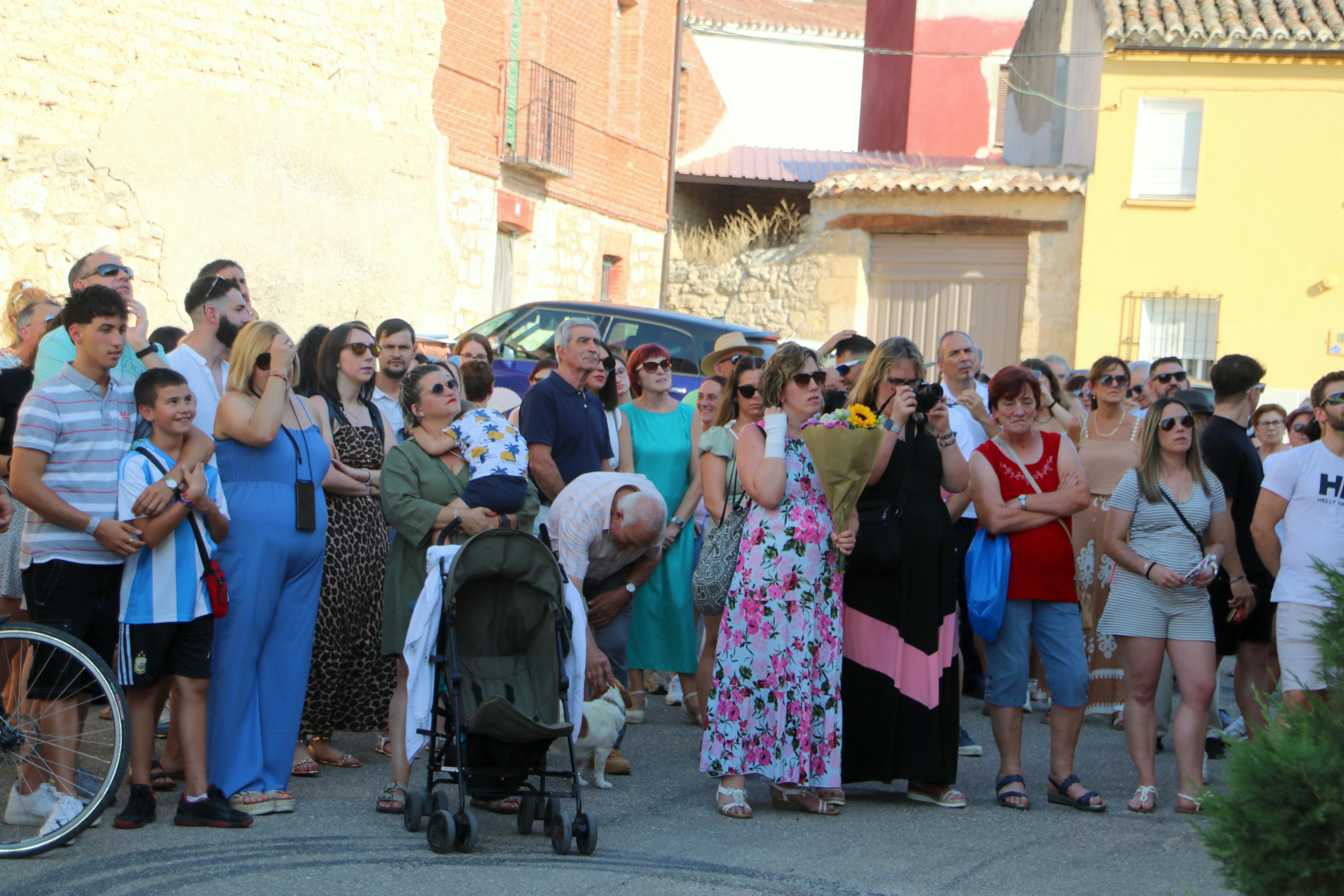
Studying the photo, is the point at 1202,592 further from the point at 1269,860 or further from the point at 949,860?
the point at 1269,860

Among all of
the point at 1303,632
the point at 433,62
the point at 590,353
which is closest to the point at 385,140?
the point at 433,62

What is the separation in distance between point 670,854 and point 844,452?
172 cm

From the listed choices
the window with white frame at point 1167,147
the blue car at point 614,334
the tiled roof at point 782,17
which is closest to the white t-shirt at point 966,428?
the blue car at point 614,334

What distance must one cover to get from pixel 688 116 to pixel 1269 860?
27.6 meters

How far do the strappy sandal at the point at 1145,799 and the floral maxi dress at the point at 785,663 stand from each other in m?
1.38

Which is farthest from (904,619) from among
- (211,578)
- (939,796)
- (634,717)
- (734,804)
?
(211,578)

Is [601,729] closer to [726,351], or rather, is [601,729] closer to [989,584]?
[989,584]

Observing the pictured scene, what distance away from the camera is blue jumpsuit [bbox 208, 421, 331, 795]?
215 inches

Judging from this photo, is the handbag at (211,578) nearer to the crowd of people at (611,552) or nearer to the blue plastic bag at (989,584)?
the crowd of people at (611,552)

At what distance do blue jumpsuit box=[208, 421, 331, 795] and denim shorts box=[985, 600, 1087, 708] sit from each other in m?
2.99

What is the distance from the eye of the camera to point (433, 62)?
60.4 ft

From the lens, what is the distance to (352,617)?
6332 millimetres

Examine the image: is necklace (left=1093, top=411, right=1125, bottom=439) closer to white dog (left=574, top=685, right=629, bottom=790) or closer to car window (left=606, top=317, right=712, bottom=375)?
white dog (left=574, top=685, right=629, bottom=790)

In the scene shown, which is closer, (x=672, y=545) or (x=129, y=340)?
(x=129, y=340)
